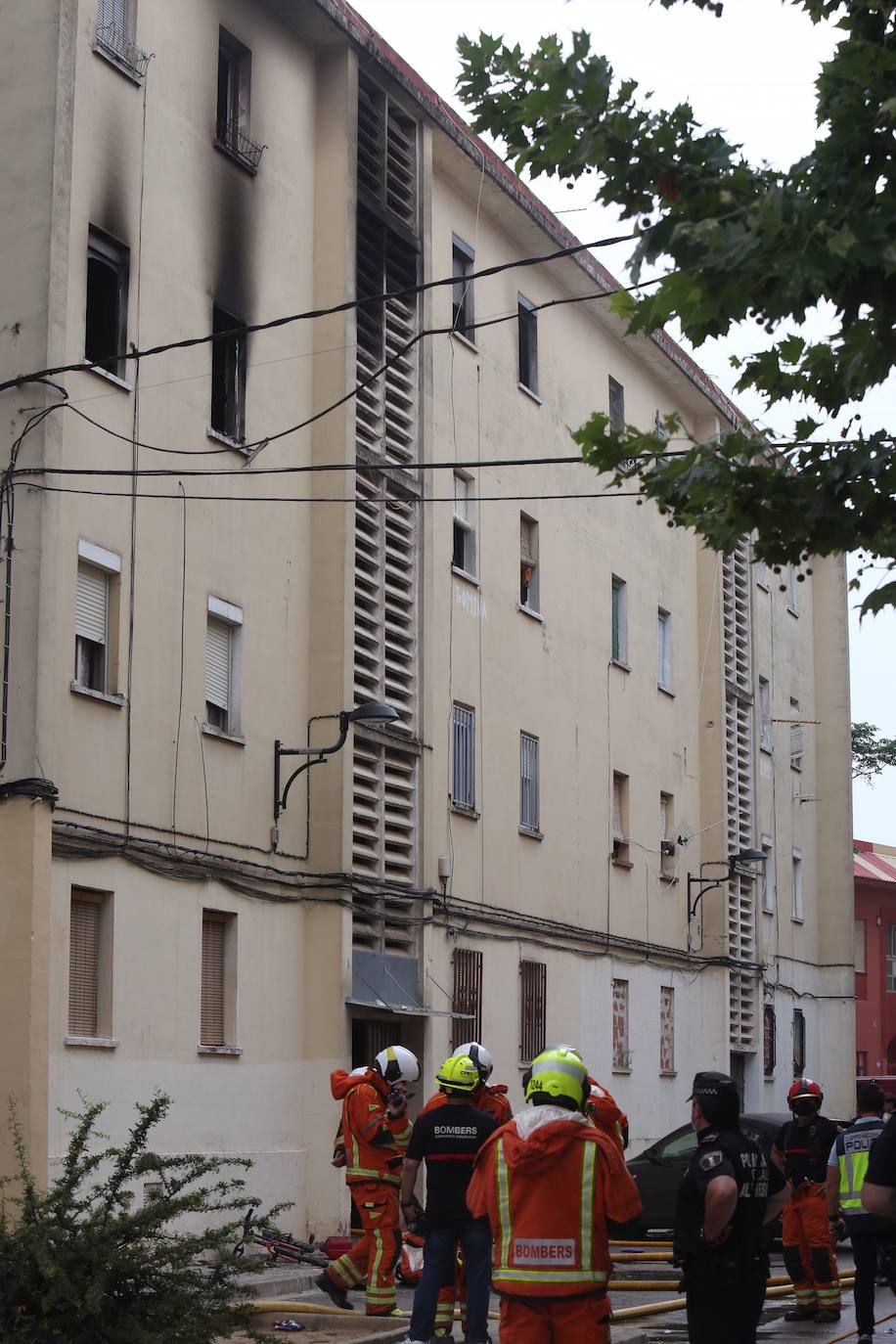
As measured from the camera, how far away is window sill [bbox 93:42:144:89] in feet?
63.1

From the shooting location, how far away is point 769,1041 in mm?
37469

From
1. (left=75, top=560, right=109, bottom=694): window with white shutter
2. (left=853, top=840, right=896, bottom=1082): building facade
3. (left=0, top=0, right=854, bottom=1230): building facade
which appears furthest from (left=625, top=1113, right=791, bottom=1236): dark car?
(left=853, top=840, right=896, bottom=1082): building facade

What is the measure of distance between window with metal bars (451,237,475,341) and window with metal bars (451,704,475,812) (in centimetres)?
511

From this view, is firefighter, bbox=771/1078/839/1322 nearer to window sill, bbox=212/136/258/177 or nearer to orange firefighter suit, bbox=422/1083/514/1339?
orange firefighter suit, bbox=422/1083/514/1339

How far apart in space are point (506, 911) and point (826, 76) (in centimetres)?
1881

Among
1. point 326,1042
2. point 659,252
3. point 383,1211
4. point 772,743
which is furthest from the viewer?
point 772,743

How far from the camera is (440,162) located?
26547mm

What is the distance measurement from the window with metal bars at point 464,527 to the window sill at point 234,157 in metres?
5.54

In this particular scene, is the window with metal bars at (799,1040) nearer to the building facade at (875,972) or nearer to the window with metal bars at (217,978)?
the building facade at (875,972)

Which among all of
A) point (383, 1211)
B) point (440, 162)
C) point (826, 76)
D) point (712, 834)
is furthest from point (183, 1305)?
point (712, 834)

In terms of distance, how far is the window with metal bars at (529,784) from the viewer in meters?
27.7

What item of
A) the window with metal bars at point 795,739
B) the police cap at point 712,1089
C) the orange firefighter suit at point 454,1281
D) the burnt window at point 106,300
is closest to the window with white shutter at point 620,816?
the window with metal bars at point 795,739

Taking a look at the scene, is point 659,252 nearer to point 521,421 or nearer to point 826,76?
point 826,76

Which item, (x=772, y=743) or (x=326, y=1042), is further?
(x=772, y=743)
